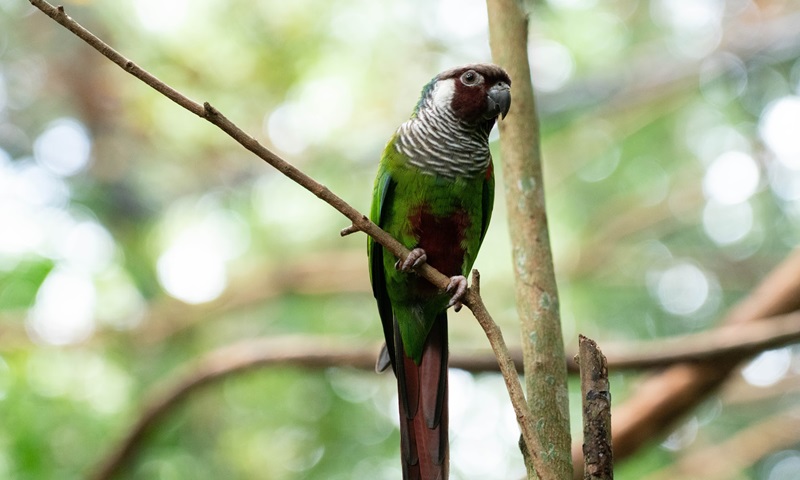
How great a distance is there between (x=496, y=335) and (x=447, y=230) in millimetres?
1194

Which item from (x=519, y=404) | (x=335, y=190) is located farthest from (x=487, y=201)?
(x=335, y=190)

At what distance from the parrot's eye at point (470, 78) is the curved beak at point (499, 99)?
5.0 inches

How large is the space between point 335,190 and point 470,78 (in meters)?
4.11

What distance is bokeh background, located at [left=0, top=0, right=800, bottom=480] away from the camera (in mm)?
6941

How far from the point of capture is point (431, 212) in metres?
3.38

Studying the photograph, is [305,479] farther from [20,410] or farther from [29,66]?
[29,66]

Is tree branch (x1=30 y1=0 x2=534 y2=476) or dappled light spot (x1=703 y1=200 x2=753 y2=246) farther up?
dappled light spot (x1=703 y1=200 x2=753 y2=246)

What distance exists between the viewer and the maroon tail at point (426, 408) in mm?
2928

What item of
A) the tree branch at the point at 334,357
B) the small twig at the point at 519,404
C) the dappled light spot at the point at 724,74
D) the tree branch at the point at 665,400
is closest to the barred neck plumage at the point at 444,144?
the tree branch at the point at 334,357

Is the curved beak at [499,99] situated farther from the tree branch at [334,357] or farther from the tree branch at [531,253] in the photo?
the tree branch at [334,357]

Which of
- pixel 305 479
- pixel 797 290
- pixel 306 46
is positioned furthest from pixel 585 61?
pixel 305 479

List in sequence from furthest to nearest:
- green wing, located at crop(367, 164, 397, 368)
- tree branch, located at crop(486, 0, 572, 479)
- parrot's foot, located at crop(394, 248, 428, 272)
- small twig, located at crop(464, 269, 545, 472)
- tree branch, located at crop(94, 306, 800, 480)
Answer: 1. tree branch, located at crop(94, 306, 800, 480)
2. green wing, located at crop(367, 164, 397, 368)
3. parrot's foot, located at crop(394, 248, 428, 272)
4. tree branch, located at crop(486, 0, 572, 479)
5. small twig, located at crop(464, 269, 545, 472)

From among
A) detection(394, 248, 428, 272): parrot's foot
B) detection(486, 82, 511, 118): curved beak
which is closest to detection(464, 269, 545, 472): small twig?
detection(394, 248, 428, 272): parrot's foot

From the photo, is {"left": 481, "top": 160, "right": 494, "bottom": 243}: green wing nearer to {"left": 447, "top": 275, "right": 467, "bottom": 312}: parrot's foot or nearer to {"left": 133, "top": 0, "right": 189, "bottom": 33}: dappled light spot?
{"left": 447, "top": 275, "right": 467, "bottom": 312}: parrot's foot
